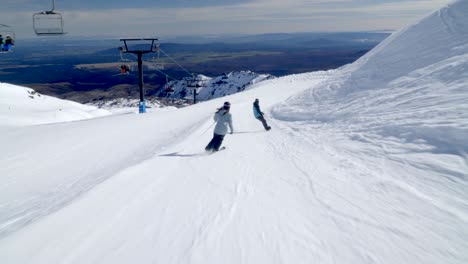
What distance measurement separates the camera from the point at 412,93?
11203mm

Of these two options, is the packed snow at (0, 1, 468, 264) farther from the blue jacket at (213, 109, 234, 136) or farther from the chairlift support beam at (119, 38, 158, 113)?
the chairlift support beam at (119, 38, 158, 113)

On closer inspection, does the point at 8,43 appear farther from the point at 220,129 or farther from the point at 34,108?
the point at 34,108

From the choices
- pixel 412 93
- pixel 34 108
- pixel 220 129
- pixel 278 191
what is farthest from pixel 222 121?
pixel 34 108

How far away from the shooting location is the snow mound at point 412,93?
25.6ft

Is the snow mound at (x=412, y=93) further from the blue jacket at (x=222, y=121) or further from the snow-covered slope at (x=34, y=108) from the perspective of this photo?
the snow-covered slope at (x=34, y=108)

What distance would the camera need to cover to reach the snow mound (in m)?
7.80

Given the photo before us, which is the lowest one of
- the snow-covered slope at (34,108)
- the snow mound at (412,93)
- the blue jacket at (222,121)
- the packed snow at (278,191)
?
the snow-covered slope at (34,108)

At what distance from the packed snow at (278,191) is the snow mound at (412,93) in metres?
0.07

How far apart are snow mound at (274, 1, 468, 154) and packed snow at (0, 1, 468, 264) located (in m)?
0.07

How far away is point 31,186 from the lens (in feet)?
29.5

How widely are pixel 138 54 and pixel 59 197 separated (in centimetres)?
2581

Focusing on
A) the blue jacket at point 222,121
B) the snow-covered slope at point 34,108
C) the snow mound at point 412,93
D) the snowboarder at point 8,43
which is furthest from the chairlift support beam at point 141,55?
the blue jacket at point 222,121

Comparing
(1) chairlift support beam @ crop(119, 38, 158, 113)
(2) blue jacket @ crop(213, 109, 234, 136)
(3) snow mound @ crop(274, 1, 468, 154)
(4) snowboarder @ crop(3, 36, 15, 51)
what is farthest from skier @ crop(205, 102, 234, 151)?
(1) chairlift support beam @ crop(119, 38, 158, 113)

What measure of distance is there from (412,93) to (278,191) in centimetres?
769
